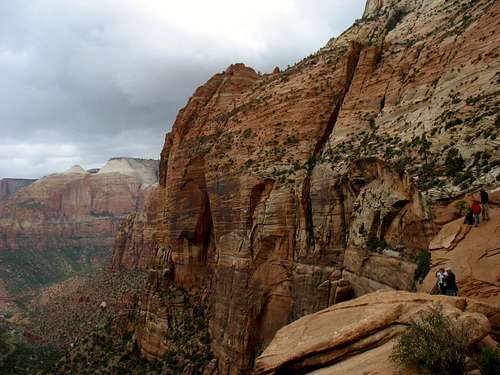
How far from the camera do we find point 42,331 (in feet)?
257

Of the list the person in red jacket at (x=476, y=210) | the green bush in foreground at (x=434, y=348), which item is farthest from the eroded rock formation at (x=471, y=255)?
the green bush in foreground at (x=434, y=348)

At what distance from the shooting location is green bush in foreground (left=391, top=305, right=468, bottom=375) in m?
8.09

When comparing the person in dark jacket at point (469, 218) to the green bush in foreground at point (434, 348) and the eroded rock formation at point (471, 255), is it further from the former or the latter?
the green bush in foreground at point (434, 348)

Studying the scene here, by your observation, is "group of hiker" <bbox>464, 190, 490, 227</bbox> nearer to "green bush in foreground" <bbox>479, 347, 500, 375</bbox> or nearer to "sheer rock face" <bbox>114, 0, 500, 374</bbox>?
"sheer rock face" <bbox>114, 0, 500, 374</bbox>

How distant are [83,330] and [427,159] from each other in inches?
2565

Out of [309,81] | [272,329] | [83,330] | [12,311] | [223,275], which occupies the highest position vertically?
[309,81]

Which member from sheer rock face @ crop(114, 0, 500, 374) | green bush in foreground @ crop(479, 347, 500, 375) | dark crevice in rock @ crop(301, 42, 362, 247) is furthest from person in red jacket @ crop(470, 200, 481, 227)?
dark crevice in rock @ crop(301, 42, 362, 247)

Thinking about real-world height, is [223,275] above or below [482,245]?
below

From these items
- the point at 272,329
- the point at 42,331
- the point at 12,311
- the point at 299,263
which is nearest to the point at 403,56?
the point at 299,263

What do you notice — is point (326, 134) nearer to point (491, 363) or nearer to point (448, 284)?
point (448, 284)

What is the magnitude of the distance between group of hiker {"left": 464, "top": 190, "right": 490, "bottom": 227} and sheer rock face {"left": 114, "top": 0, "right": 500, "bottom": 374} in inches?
67.1

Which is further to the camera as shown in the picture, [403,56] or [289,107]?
[289,107]

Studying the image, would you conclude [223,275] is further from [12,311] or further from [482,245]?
[12,311]

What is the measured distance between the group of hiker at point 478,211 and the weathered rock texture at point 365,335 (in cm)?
534
